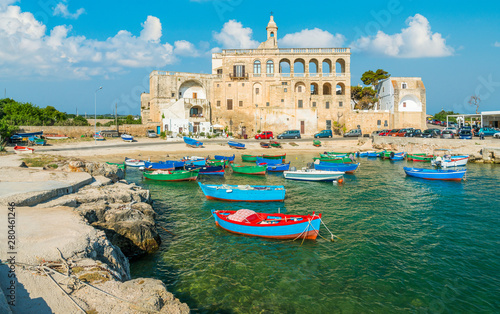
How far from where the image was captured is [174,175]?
26.3 meters

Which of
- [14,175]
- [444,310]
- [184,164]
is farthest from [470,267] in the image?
[184,164]

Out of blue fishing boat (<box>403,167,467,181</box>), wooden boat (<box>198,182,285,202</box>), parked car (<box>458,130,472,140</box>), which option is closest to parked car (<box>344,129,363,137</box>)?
parked car (<box>458,130,472,140</box>)

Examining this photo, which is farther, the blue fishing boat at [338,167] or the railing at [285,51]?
the railing at [285,51]

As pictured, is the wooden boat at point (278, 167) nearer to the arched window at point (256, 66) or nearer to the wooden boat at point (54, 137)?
the arched window at point (256, 66)

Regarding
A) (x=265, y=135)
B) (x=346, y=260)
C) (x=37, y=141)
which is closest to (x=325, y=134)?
(x=265, y=135)

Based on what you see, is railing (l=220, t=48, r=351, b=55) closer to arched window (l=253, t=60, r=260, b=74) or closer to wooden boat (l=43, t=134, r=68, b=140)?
arched window (l=253, t=60, r=260, b=74)

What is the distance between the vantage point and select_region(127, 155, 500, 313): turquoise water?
9352 mm

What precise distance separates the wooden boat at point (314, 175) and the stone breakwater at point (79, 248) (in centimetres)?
1415

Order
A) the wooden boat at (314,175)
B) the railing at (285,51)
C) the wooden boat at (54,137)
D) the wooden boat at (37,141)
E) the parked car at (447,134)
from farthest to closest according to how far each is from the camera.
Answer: the railing at (285,51) < the wooden boat at (54,137) < the parked car at (447,134) < the wooden boat at (37,141) < the wooden boat at (314,175)

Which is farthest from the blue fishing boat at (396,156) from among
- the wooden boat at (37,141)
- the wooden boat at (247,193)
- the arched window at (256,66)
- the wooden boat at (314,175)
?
the wooden boat at (37,141)

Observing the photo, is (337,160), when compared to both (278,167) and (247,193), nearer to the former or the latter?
(278,167)

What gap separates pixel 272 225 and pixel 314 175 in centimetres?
1344

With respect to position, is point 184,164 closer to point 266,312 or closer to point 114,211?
point 114,211

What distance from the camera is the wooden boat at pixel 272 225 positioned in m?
13.5
